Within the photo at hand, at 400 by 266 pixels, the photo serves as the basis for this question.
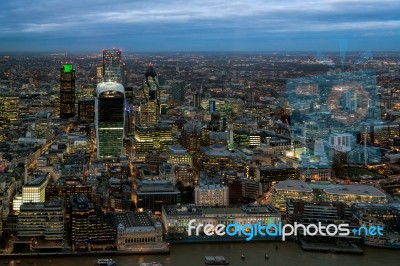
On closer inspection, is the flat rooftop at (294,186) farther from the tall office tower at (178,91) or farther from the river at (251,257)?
the tall office tower at (178,91)

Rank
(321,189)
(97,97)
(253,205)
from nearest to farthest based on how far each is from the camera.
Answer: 1. (253,205)
2. (321,189)
3. (97,97)

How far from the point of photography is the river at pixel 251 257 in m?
8.45

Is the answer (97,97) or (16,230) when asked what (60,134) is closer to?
(97,97)

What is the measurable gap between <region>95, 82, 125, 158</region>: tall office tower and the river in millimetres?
6979

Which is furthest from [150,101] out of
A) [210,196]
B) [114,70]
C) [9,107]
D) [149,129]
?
[210,196]

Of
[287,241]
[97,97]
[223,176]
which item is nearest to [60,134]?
[97,97]

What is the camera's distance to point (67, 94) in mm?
23141

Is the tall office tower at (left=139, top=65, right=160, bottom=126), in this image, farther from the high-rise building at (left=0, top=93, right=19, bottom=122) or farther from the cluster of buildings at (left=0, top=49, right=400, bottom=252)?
the high-rise building at (left=0, top=93, right=19, bottom=122)

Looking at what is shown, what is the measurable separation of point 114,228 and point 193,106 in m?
14.1

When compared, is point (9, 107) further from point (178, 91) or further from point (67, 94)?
point (178, 91)

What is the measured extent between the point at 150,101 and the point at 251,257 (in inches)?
492

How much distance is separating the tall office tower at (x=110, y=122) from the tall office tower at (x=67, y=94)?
715cm

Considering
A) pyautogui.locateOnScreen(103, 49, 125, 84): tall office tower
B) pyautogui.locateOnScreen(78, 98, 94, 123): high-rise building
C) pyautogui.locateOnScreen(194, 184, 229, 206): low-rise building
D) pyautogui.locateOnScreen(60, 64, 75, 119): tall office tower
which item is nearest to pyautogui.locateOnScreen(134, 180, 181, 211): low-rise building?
pyautogui.locateOnScreen(194, 184, 229, 206): low-rise building

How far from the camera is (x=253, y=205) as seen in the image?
1064 cm
